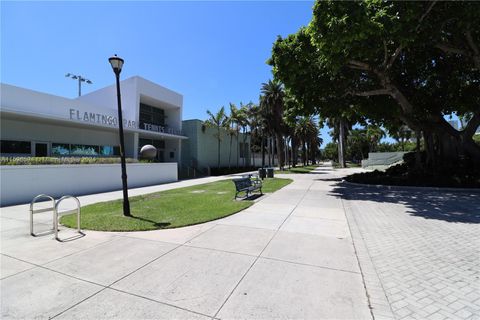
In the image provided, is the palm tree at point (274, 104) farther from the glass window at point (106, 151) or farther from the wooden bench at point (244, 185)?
the wooden bench at point (244, 185)

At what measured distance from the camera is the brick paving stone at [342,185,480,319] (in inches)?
120

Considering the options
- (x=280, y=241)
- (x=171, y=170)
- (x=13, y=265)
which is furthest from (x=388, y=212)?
(x=171, y=170)

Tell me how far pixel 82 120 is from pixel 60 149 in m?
3.30

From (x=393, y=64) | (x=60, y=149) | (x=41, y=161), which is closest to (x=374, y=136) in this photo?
A: (x=393, y=64)

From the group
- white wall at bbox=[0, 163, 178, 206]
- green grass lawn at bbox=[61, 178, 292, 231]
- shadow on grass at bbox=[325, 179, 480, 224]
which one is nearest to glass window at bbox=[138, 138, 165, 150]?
white wall at bbox=[0, 163, 178, 206]

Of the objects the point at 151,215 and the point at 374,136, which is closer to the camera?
the point at 151,215

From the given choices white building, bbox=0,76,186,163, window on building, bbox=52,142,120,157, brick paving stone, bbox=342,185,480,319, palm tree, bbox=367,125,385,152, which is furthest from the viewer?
palm tree, bbox=367,125,385,152

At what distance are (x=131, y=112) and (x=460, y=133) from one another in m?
26.4

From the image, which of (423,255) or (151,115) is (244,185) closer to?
(423,255)

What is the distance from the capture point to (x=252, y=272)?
12.7ft

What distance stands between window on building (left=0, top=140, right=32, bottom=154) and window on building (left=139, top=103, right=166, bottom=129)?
9802 mm

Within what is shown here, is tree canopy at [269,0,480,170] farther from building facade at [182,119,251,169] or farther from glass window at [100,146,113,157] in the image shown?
building facade at [182,119,251,169]

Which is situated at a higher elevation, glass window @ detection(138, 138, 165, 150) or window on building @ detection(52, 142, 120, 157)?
glass window @ detection(138, 138, 165, 150)

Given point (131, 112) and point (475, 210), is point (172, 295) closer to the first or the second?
point (475, 210)
